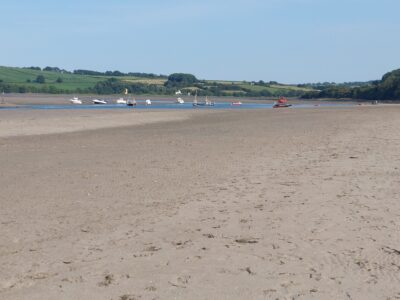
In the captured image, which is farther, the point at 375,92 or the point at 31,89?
the point at 31,89

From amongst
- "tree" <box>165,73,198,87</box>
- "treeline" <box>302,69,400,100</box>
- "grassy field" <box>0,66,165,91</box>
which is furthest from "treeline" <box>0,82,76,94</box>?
"treeline" <box>302,69,400,100</box>

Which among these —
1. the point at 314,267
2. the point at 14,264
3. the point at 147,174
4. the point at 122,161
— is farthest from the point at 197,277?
the point at 122,161

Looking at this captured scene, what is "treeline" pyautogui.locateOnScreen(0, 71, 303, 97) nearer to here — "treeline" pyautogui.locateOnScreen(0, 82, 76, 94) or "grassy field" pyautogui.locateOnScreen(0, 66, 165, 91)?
"treeline" pyautogui.locateOnScreen(0, 82, 76, 94)

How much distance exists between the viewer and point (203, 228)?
7.30 meters

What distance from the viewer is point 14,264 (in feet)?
19.9

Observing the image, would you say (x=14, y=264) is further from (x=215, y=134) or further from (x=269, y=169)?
(x=215, y=134)

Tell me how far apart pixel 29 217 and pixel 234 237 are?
2979 millimetres

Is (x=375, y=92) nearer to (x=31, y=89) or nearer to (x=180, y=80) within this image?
(x=31, y=89)

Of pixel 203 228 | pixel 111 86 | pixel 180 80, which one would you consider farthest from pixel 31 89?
pixel 203 228

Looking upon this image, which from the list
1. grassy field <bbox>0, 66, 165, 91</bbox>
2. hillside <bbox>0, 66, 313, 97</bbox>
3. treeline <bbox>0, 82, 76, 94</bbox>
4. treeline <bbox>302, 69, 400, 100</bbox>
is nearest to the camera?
treeline <bbox>302, 69, 400, 100</bbox>

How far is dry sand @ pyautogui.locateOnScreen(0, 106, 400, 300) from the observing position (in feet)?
17.4

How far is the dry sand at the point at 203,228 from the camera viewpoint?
5301 mm

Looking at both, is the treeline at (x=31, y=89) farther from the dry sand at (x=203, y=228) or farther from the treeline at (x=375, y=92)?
the dry sand at (x=203, y=228)

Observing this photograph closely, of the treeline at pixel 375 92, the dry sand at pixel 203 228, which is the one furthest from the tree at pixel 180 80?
the dry sand at pixel 203 228
